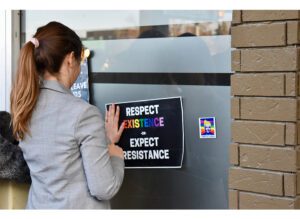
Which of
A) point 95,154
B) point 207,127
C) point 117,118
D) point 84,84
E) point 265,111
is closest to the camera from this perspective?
point 95,154

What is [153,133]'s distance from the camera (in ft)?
9.87

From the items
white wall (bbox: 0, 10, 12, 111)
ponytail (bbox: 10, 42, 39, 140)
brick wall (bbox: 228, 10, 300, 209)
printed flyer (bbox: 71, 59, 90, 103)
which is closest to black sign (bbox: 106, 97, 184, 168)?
printed flyer (bbox: 71, 59, 90, 103)

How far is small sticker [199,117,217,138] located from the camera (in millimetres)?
2855

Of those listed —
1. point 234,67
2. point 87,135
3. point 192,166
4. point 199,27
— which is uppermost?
point 199,27

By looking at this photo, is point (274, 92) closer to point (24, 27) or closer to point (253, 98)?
point (253, 98)

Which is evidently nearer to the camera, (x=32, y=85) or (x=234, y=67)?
(x=32, y=85)

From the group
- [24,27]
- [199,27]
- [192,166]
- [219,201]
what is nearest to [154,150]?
[192,166]

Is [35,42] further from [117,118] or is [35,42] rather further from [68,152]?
[117,118]

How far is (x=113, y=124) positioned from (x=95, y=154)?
1.08 m

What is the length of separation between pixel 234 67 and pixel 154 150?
0.85m

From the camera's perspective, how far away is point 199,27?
2.91 metres

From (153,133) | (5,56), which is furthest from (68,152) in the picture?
(5,56)

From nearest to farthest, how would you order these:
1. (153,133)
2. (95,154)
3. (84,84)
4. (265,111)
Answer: (95,154)
(265,111)
(153,133)
(84,84)

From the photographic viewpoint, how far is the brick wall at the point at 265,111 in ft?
7.26
